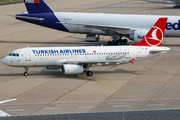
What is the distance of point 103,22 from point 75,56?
19791 millimetres

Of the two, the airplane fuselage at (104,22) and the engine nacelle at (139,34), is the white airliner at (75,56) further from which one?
the airplane fuselage at (104,22)

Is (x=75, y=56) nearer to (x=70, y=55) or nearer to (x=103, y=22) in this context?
(x=70, y=55)

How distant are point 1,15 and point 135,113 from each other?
86876mm

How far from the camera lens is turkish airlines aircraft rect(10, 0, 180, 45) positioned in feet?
184

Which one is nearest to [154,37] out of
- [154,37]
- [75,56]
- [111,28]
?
[154,37]

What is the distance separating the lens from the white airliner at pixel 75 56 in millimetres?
38625

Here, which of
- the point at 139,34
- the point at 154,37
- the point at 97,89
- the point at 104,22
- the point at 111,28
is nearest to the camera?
the point at 97,89

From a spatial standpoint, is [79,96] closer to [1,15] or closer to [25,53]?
[25,53]

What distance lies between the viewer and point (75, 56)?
39.7 m

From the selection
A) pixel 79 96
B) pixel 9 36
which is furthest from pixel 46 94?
pixel 9 36

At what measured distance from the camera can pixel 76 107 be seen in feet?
95.8

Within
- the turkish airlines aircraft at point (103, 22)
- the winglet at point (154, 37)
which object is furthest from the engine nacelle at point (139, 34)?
the winglet at point (154, 37)

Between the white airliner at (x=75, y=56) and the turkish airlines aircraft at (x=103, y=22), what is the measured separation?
49.7 ft

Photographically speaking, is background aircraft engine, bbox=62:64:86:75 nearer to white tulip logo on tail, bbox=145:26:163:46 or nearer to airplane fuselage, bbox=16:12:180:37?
white tulip logo on tail, bbox=145:26:163:46
